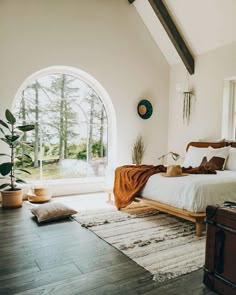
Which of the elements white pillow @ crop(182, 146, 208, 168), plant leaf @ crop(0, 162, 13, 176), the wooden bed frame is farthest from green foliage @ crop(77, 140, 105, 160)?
the wooden bed frame

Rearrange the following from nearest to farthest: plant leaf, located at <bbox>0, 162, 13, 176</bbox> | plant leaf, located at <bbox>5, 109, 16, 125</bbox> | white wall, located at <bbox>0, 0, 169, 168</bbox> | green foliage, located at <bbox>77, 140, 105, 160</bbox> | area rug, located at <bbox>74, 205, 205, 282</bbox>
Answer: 1. area rug, located at <bbox>74, 205, 205, 282</bbox>
2. plant leaf, located at <bbox>0, 162, 13, 176</bbox>
3. plant leaf, located at <bbox>5, 109, 16, 125</bbox>
4. white wall, located at <bbox>0, 0, 169, 168</bbox>
5. green foliage, located at <bbox>77, 140, 105, 160</bbox>

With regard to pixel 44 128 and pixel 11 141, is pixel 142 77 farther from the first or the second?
pixel 11 141

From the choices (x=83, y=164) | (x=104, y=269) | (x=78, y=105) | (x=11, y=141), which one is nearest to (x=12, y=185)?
(x=11, y=141)

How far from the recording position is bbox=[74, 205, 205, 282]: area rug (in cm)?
219

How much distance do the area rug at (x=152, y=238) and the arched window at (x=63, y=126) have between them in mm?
1647

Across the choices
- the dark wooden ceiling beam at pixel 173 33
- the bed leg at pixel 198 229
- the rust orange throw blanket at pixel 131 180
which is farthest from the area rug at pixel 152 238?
the dark wooden ceiling beam at pixel 173 33

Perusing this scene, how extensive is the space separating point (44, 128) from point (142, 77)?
88.9 inches

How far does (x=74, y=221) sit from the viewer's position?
328cm

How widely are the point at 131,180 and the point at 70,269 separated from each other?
5.82ft

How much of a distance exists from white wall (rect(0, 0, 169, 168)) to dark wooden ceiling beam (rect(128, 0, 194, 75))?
0.61 metres

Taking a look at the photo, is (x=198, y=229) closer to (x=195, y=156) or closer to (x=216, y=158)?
(x=216, y=158)

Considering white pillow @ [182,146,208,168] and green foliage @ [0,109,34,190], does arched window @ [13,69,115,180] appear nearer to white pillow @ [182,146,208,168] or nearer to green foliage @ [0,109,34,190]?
green foliage @ [0,109,34,190]

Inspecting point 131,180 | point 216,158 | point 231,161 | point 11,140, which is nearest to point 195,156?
point 216,158

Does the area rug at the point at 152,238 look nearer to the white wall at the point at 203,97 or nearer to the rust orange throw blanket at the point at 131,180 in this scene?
the rust orange throw blanket at the point at 131,180
